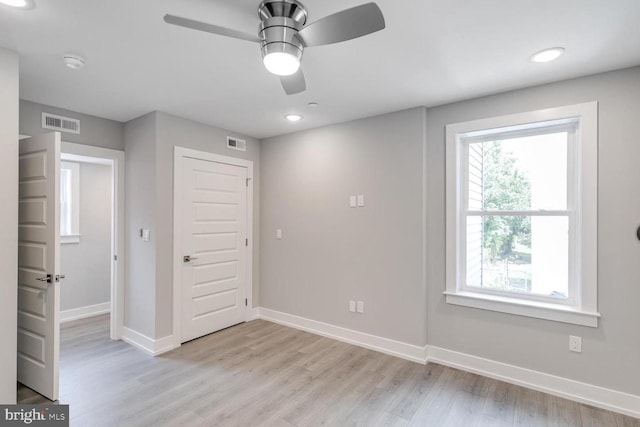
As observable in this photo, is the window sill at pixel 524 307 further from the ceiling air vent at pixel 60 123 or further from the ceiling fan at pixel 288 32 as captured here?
the ceiling air vent at pixel 60 123

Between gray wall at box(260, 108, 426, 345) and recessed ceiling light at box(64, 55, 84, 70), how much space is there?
230 cm

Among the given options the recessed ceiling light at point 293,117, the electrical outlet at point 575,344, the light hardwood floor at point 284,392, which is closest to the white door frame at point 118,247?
the light hardwood floor at point 284,392

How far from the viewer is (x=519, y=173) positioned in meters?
2.83

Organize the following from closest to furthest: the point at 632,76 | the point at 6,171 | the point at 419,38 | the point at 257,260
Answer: the point at 419,38, the point at 6,171, the point at 632,76, the point at 257,260

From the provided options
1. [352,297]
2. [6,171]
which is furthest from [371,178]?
[6,171]

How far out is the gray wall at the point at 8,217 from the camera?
6.93ft

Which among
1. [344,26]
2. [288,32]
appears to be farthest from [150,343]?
[344,26]

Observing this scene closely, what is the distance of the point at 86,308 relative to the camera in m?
4.45

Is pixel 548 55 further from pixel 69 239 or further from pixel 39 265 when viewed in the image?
pixel 69 239

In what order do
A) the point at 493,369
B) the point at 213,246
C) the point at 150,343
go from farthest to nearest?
the point at 213,246 < the point at 150,343 < the point at 493,369

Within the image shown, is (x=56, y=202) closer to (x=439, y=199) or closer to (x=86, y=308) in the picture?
(x=86, y=308)

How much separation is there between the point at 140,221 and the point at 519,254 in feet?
12.4

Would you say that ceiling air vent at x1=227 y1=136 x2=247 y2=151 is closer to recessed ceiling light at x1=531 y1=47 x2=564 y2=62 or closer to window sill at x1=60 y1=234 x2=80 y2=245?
window sill at x1=60 y1=234 x2=80 y2=245

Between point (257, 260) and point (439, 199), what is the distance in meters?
2.56
